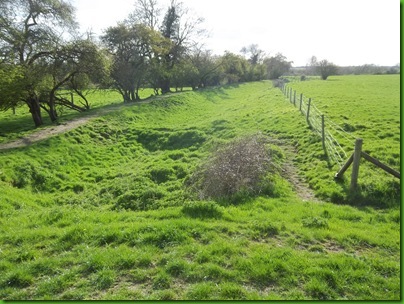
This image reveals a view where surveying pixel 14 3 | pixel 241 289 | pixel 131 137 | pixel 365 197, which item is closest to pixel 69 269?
pixel 241 289

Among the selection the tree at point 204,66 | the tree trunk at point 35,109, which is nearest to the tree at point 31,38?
the tree trunk at point 35,109

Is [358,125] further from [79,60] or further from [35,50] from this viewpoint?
[35,50]

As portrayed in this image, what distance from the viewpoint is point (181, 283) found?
533cm

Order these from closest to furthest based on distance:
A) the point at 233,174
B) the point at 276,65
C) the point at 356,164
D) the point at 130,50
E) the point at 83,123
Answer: the point at 356,164
the point at 233,174
the point at 83,123
the point at 130,50
the point at 276,65

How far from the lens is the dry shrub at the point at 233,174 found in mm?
10359

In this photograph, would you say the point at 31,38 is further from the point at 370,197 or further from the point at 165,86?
the point at 165,86

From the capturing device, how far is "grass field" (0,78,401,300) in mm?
5242

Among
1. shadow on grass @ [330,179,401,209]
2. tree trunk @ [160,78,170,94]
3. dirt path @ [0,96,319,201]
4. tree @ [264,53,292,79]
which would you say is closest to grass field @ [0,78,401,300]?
shadow on grass @ [330,179,401,209]

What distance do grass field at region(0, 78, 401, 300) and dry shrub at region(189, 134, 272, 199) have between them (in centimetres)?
52

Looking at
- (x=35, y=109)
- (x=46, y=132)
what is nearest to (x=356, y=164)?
(x=46, y=132)

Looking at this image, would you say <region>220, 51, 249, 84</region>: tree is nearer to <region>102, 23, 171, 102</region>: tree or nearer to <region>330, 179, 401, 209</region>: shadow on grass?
<region>102, 23, 171, 102</region>: tree

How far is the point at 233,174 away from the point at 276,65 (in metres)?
94.9

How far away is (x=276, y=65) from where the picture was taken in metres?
97.6

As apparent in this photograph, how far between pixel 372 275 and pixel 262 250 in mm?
2073
